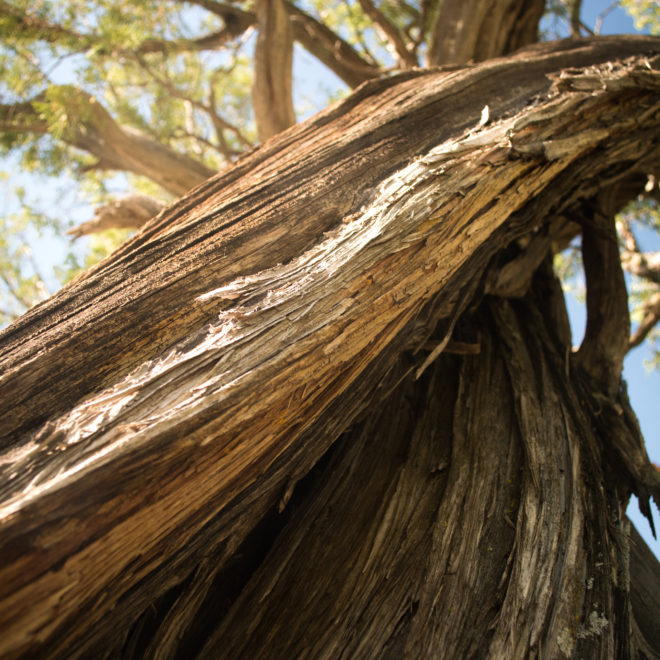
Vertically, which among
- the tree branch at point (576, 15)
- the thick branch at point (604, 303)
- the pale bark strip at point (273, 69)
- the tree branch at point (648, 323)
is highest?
the pale bark strip at point (273, 69)

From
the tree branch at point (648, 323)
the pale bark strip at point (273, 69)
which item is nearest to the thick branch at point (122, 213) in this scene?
the pale bark strip at point (273, 69)

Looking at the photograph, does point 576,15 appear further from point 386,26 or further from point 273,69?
point 273,69

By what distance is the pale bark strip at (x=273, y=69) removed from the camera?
4.33 metres

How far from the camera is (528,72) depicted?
2955 millimetres

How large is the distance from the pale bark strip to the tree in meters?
1.98

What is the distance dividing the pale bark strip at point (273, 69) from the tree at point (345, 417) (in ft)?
6.50

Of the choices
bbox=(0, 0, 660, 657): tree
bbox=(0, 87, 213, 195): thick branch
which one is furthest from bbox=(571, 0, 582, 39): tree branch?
bbox=(0, 87, 213, 195): thick branch

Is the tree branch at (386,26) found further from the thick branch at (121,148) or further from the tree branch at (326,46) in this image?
the thick branch at (121,148)

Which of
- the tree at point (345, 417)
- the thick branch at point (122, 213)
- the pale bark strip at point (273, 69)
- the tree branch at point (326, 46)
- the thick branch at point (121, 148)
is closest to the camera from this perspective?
the tree at point (345, 417)

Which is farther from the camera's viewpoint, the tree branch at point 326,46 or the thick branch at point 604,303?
the tree branch at point 326,46

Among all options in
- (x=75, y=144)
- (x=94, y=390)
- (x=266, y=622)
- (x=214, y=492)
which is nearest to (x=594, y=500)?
(x=266, y=622)

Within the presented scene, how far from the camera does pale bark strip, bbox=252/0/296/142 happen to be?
171 inches

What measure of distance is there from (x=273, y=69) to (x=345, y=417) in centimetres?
378

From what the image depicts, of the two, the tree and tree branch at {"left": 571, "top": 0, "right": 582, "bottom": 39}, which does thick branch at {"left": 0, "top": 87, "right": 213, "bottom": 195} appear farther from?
tree branch at {"left": 571, "top": 0, "right": 582, "bottom": 39}
